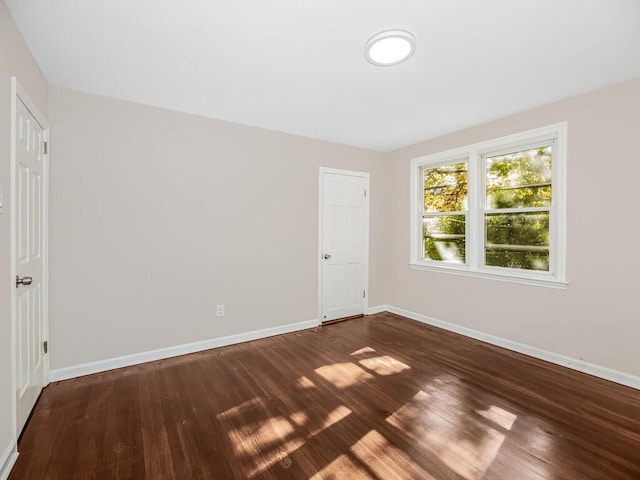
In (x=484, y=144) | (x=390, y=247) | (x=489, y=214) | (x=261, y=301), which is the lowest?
(x=261, y=301)

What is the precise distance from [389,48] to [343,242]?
2607 millimetres

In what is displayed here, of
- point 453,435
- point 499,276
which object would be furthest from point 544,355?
point 453,435

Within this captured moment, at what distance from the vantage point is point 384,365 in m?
2.84

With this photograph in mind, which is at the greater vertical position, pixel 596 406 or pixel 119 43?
pixel 119 43

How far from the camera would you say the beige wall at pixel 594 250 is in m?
2.45

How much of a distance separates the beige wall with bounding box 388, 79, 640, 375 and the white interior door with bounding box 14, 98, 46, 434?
163 inches

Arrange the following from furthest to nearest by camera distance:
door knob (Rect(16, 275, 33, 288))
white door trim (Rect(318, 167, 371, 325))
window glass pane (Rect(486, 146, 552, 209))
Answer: white door trim (Rect(318, 167, 371, 325)) < window glass pane (Rect(486, 146, 552, 209)) < door knob (Rect(16, 275, 33, 288))

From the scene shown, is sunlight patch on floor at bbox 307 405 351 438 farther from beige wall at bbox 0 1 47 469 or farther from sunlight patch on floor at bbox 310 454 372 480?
beige wall at bbox 0 1 47 469

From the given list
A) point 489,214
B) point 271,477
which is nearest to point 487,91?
point 489,214

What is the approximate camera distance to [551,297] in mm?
2916

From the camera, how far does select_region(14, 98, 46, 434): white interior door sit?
72.2 inches

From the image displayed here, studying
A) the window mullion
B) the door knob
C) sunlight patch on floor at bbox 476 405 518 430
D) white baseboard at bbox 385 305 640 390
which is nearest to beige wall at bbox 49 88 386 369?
the door knob

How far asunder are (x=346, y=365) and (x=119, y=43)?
310 cm

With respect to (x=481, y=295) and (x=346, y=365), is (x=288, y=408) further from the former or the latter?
(x=481, y=295)
